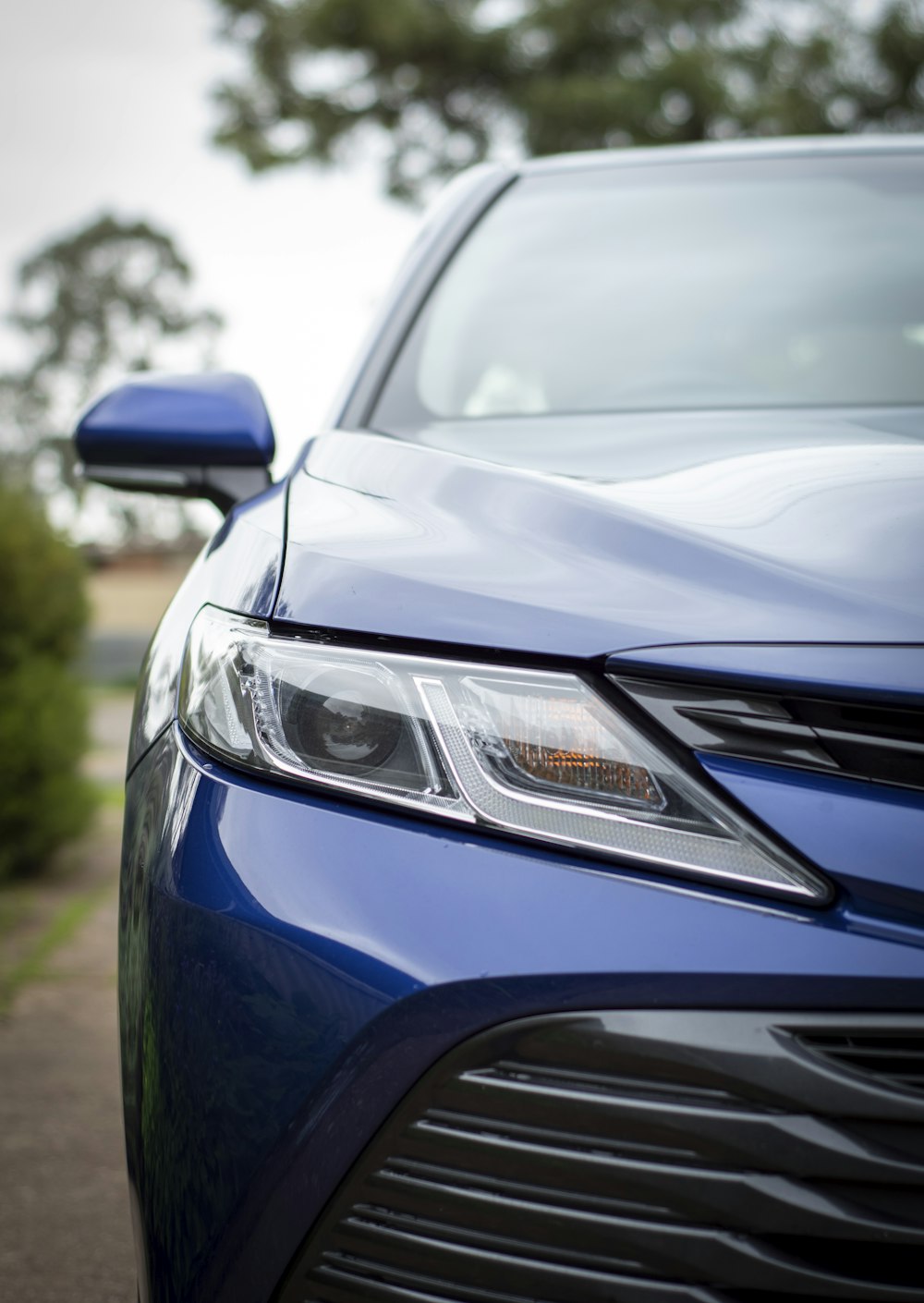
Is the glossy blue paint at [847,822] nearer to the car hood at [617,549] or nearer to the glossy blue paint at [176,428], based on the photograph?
the car hood at [617,549]

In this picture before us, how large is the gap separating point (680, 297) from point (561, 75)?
11944 mm

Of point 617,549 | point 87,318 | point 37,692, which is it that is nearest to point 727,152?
point 617,549

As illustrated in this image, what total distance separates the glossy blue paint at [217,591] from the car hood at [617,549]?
1.1 inches

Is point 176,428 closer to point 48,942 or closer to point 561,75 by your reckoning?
point 48,942

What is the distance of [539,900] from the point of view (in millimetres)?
877

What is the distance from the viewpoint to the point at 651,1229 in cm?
84

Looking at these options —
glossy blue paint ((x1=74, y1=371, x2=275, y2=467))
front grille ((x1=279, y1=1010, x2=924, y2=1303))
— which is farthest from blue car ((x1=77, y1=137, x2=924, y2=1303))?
glossy blue paint ((x1=74, y1=371, x2=275, y2=467))

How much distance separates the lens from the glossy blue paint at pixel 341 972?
0.84m

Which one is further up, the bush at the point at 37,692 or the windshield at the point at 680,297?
the windshield at the point at 680,297

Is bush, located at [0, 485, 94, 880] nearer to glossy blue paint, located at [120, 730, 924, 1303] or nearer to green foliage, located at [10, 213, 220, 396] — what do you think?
glossy blue paint, located at [120, 730, 924, 1303]

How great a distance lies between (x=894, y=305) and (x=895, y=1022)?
1.48 metres

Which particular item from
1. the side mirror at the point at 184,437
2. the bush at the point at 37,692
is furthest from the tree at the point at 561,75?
the side mirror at the point at 184,437

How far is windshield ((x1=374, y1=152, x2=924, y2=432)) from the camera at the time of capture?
6.04 feet

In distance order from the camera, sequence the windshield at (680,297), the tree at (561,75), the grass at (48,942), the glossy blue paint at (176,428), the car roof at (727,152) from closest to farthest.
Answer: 1. the glossy blue paint at (176,428)
2. the windshield at (680,297)
3. the car roof at (727,152)
4. the grass at (48,942)
5. the tree at (561,75)
